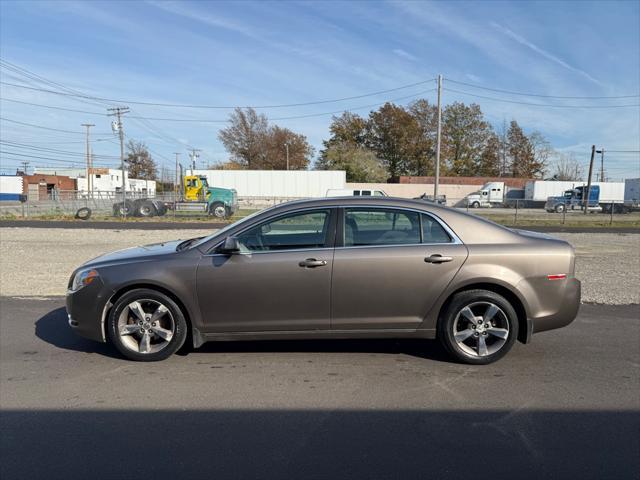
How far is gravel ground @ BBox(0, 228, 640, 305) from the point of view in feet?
26.0

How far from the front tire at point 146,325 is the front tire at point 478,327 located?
2.58 metres

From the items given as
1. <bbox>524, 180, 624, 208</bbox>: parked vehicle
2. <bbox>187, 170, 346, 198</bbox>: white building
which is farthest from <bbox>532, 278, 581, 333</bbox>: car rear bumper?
<bbox>524, 180, 624, 208</bbox>: parked vehicle

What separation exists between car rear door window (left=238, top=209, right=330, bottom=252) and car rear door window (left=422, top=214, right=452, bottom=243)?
0.96 metres

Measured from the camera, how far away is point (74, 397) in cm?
391

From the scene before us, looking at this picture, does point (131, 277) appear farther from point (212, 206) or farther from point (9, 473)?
point (212, 206)

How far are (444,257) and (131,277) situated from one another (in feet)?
9.81

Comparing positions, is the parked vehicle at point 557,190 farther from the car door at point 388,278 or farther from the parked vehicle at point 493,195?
the car door at point 388,278

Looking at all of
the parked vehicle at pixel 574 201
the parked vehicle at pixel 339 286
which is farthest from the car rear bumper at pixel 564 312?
the parked vehicle at pixel 574 201

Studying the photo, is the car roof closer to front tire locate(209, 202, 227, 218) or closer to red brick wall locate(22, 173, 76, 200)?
front tire locate(209, 202, 227, 218)

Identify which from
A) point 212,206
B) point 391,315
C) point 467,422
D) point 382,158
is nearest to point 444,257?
point 391,315

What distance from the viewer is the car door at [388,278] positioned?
4.45 meters

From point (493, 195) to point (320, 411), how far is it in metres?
59.0

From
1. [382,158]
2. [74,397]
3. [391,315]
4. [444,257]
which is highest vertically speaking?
[382,158]

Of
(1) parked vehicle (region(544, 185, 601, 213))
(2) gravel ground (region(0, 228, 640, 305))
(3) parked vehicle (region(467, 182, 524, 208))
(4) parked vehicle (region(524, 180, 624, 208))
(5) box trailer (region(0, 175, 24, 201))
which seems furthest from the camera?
(5) box trailer (region(0, 175, 24, 201))
